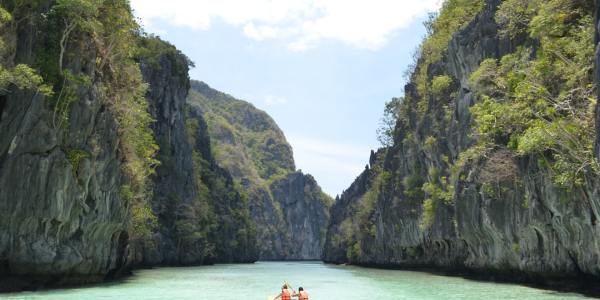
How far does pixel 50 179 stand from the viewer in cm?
1994

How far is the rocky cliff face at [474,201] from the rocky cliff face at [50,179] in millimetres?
16842

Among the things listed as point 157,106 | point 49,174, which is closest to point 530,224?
point 49,174

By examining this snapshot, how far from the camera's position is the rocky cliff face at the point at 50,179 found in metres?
18.8

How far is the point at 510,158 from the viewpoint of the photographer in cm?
2397

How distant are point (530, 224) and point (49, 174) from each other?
19.5 meters

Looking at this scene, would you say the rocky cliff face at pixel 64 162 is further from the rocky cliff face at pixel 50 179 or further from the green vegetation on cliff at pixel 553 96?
the green vegetation on cliff at pixel 553 96

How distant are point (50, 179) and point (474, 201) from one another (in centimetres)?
2078

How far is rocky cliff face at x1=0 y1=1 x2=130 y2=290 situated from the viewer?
739 inches

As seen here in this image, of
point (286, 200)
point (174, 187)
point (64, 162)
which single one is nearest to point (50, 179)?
point (64, 162)

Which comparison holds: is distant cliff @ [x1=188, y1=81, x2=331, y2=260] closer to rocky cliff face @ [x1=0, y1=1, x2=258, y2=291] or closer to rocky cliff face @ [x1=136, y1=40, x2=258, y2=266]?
rocky cliff face @ [x1=136, y1=40, x2=258, y2=266]

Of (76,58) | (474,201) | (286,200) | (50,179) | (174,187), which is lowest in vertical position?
(50,179)

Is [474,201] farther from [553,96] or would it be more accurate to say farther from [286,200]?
[286,200]

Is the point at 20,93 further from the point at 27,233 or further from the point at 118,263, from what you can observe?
the point at 118,263

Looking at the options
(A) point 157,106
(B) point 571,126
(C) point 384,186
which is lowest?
(B) point 571,126
